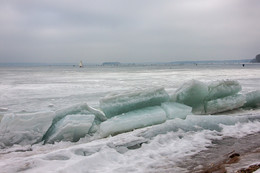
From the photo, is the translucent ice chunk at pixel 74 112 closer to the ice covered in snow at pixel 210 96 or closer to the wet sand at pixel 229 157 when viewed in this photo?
the ice covered in snow at pixel 210 96

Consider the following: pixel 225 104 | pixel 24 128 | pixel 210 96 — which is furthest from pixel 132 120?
pixel 225 104

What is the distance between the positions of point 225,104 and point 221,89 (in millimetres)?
518

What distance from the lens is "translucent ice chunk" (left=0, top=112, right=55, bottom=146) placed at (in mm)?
4969

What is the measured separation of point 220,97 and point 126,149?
15.2 ft

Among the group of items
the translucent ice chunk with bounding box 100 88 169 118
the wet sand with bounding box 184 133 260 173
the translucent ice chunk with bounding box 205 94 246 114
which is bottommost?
the wet sand with bounding box 184 133 260 173

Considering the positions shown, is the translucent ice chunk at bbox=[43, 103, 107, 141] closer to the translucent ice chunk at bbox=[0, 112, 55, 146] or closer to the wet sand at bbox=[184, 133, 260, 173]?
the translucent ice chunk at bbox=[0, 112, 55, 146]

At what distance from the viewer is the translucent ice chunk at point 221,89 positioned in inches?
300

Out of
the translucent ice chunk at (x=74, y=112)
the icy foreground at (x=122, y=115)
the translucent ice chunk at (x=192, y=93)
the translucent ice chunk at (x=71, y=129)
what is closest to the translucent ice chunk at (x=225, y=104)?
the icy foreground at (x=122, y=115)

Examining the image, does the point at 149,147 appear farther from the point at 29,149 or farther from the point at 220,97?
the point at 220,97

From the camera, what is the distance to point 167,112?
20.7ft

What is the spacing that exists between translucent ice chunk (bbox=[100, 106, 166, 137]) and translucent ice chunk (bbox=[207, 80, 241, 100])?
7.19 ft

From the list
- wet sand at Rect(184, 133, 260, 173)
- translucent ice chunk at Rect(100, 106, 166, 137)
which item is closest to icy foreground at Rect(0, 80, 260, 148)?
translucent ice chunk at Rect(100, 106, 166, 137)

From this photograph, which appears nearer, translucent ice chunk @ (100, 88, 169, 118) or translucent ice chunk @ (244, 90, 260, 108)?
translucent ice chunk @ (100, 88, 169, 118)

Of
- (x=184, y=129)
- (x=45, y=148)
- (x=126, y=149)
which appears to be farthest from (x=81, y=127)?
(x=184, y=129)
